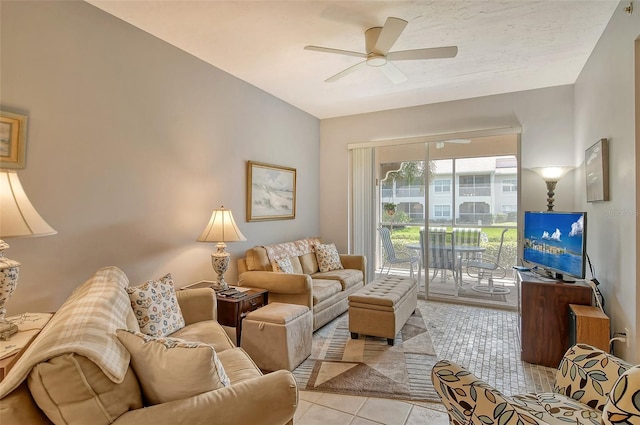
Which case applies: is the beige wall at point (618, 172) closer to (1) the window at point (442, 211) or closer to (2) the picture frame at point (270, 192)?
(1) the window at point (442, 211)

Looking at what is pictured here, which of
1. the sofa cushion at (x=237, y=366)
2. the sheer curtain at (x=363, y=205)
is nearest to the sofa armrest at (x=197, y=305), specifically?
the sofa cushion at (x=237, y=366)

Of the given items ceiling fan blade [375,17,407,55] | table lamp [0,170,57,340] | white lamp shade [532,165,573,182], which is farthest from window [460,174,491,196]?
table lamp [0,170,57,340]

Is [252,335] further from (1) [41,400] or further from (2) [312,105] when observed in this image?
(2) [312,105]

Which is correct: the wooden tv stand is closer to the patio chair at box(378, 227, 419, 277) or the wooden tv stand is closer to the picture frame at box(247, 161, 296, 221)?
the patio chair at box(378, 227, 419, 277)

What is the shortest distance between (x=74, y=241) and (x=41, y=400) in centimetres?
160

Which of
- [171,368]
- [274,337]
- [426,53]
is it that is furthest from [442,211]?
[171,368]

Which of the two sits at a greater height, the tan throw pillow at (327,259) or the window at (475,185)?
the window at (475,185)

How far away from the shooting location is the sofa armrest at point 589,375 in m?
1.42

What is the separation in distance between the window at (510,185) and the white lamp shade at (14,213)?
15.4ft

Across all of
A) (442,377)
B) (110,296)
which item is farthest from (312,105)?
(442,377)

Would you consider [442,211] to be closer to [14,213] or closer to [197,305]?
[197,305]

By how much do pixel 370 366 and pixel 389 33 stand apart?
8.65 ft

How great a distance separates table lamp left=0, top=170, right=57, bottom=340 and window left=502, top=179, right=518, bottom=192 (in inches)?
185

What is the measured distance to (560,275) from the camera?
289 cm
